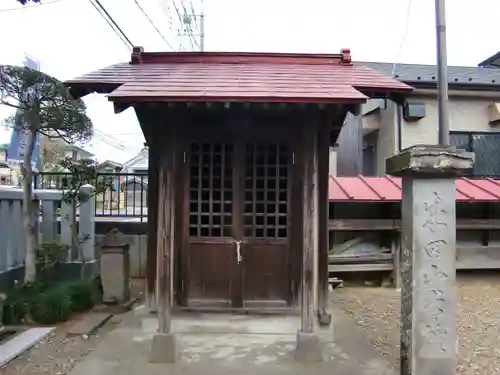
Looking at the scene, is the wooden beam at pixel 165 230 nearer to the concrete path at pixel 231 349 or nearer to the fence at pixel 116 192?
the concrete path at pixel 231 349

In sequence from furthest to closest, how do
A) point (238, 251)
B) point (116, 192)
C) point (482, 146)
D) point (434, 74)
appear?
point (434, 74), point (482, 146), point (116, 192), point (238, 251)

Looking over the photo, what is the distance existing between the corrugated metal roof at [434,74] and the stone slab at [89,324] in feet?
29.3

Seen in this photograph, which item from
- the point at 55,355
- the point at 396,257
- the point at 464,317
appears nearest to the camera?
the point at 55,355

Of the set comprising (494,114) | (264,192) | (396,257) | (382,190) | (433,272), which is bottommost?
(396,257)

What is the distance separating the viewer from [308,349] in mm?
5320

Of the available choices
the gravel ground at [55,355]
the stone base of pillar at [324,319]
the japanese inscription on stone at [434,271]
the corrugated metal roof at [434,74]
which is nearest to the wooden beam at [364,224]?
the stone base of pillar at [324,319]

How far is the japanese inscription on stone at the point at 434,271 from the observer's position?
14.5 ft

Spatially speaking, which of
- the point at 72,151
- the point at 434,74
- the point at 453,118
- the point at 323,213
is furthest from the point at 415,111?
the point at 72,151

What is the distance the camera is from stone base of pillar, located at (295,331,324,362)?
5.31m

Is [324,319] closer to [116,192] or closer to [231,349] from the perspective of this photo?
[231,349]

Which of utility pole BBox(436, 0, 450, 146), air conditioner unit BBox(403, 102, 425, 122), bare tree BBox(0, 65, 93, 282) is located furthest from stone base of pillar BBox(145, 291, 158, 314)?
air conditioner unit BBox(403, 102, 425, 122)

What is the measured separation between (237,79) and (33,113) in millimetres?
3507

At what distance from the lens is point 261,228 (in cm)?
622

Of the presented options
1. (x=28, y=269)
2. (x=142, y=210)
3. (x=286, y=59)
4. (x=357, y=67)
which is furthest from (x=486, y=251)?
(x=28, y=269)
